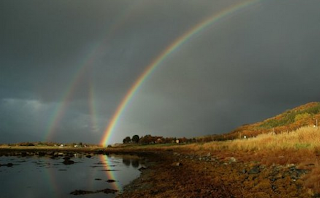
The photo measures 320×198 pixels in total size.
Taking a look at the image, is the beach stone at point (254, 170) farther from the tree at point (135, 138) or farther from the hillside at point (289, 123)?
the tree at point (135, 138)

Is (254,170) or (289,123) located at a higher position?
(289,123)

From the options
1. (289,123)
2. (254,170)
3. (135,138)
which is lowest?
(254,170)

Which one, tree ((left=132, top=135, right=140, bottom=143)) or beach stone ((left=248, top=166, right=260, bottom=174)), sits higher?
tree ((left=132, top=135, right=140, bottom=143))

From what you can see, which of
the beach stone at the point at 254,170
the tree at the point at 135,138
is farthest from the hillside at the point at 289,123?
the tree at the point at 135,138

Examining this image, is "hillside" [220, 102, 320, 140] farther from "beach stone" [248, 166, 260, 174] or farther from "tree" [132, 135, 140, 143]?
"tree" [132, 135, 140, 143]

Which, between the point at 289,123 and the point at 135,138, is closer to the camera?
the point at 289,123

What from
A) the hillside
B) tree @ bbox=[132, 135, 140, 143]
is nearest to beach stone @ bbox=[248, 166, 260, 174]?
the hillside

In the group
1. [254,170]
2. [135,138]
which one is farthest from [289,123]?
[135,138]

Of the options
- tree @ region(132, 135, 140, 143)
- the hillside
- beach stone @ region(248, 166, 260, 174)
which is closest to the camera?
beach stone @ region(248, 166, 260, 174)

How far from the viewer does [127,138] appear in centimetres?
17800

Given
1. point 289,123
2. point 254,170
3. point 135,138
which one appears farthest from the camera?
point 135,138

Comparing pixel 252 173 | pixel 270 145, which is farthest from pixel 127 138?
pixel 252 173

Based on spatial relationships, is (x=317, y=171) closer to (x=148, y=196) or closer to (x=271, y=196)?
(x=271, y=196)

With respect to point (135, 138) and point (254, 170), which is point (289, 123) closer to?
point (254, 170)
